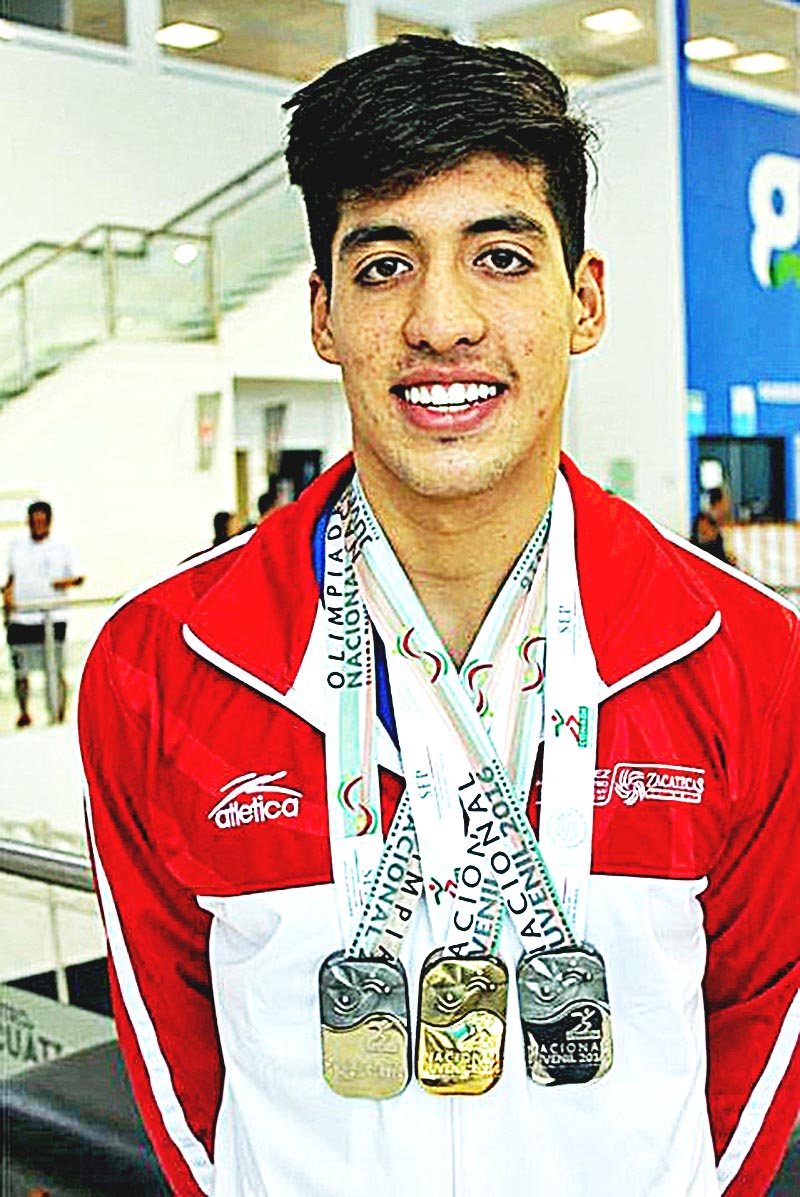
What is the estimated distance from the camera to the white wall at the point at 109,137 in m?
14.3

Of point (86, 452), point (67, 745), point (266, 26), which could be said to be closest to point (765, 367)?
point (266, 26)

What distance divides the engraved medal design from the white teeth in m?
0.51

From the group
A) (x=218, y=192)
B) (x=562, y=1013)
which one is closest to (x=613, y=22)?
(x=218, y=192)

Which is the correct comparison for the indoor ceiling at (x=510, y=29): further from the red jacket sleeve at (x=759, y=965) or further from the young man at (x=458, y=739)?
the red jacket sleeve at (x=759, y=965)

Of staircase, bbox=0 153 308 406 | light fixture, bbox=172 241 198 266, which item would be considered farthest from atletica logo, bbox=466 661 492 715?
light fixture, bbox=172 241 198 266

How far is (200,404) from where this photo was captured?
15.3 meters

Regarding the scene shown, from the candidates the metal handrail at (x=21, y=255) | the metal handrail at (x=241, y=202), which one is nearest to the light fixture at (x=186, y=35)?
the metal handrail at (x=241, y=202)

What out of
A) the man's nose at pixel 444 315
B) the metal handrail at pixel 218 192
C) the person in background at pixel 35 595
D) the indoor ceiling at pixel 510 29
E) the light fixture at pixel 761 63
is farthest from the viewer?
the light fixture at pixel 761 63

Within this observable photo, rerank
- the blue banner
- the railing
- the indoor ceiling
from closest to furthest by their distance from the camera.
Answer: the railing → the indoor ceiling → the blue banner

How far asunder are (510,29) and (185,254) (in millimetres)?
5139

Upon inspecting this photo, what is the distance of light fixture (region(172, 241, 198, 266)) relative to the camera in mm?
14930

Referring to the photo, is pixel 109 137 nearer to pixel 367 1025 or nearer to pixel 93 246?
pixel 93 246

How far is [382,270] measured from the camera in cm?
162

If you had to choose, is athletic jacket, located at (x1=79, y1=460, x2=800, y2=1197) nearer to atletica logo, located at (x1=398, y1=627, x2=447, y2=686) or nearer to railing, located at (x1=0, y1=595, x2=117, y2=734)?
atletica logo, located at (x1=398, y1=627, x2=447, y2=686)
